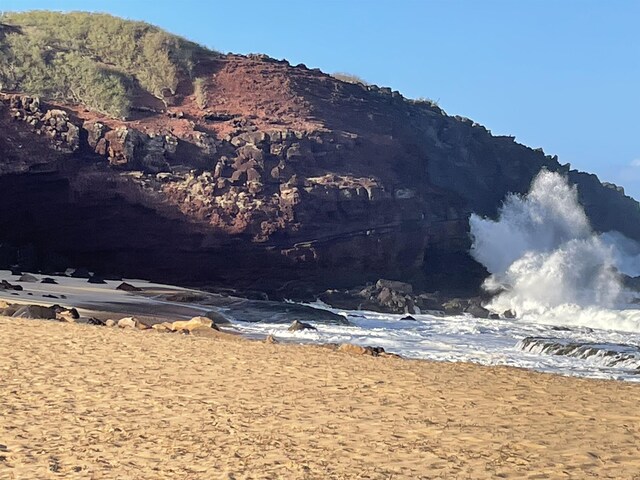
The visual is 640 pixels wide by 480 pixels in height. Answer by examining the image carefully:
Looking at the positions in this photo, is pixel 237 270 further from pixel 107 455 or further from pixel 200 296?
pixel 107 455

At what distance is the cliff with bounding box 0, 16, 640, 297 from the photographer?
28859mm

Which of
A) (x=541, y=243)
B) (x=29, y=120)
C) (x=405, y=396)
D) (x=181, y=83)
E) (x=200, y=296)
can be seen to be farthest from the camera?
(x=541, y=243)

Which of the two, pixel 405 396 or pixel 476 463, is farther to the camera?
pixel 405 396

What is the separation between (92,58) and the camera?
109 feet

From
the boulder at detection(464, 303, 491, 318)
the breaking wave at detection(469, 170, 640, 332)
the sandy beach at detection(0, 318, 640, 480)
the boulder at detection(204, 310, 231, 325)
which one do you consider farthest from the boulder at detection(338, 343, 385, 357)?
the breaking wave at detection(469, 170, 640, 332)

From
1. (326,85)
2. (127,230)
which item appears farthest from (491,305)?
(127,230)

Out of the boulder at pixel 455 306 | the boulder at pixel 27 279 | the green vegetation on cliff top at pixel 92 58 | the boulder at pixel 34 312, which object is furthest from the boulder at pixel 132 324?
the green vegetation on cliff top at pixel 92 58

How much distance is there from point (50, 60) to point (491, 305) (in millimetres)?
20306

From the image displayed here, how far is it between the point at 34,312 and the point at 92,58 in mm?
19785

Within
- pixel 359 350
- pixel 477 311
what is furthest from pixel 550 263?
pixel 359 350

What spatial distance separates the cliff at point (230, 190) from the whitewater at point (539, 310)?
93.1 inches

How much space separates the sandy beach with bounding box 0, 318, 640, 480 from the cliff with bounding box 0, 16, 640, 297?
55.3 ft

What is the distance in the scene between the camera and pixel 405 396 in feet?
31.9

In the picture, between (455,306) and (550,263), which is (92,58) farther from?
(550,263)
